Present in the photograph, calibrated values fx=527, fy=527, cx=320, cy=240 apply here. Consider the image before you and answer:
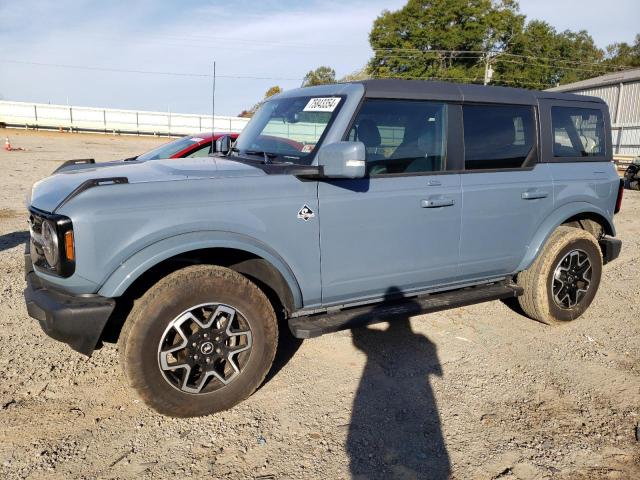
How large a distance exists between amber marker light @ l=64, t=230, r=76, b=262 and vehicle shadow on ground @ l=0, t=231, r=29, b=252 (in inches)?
183

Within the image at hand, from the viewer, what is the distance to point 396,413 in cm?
337

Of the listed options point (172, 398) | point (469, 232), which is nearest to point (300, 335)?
point (172, 398)

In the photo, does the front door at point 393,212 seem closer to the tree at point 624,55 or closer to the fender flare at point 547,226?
the fender flare at point 547,226

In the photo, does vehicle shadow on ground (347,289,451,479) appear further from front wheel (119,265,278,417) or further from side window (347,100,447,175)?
side window (347,100,447,175)

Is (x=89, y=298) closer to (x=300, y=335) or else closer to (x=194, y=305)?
(x=194, y=305)

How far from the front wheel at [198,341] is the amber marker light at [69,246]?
445 mm

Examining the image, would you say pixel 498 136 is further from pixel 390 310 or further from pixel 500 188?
pixel 390 310

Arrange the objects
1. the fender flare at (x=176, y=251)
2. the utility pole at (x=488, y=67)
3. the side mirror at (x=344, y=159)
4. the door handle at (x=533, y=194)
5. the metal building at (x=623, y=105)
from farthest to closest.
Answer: the utility pole at (x=488, y=67) → the metal building at (x=623, y=105) → the door handle at (x=533, y=194) → the side mirror at (x=344, y=159) → the fender flare at (x=176, y=251)

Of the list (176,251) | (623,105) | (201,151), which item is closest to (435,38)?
(623,105)

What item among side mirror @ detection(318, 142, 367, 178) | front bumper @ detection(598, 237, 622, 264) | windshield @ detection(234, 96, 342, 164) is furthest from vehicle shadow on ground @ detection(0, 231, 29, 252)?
front bumper @ detection(598, 237, 622, 264)

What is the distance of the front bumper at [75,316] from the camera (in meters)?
2.86

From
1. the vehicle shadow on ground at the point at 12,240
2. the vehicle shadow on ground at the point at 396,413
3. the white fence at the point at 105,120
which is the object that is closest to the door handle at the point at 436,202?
the vehicle shadow on ground at the point at 396,413

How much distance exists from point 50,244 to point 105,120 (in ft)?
143

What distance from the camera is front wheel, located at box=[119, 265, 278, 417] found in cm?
302
